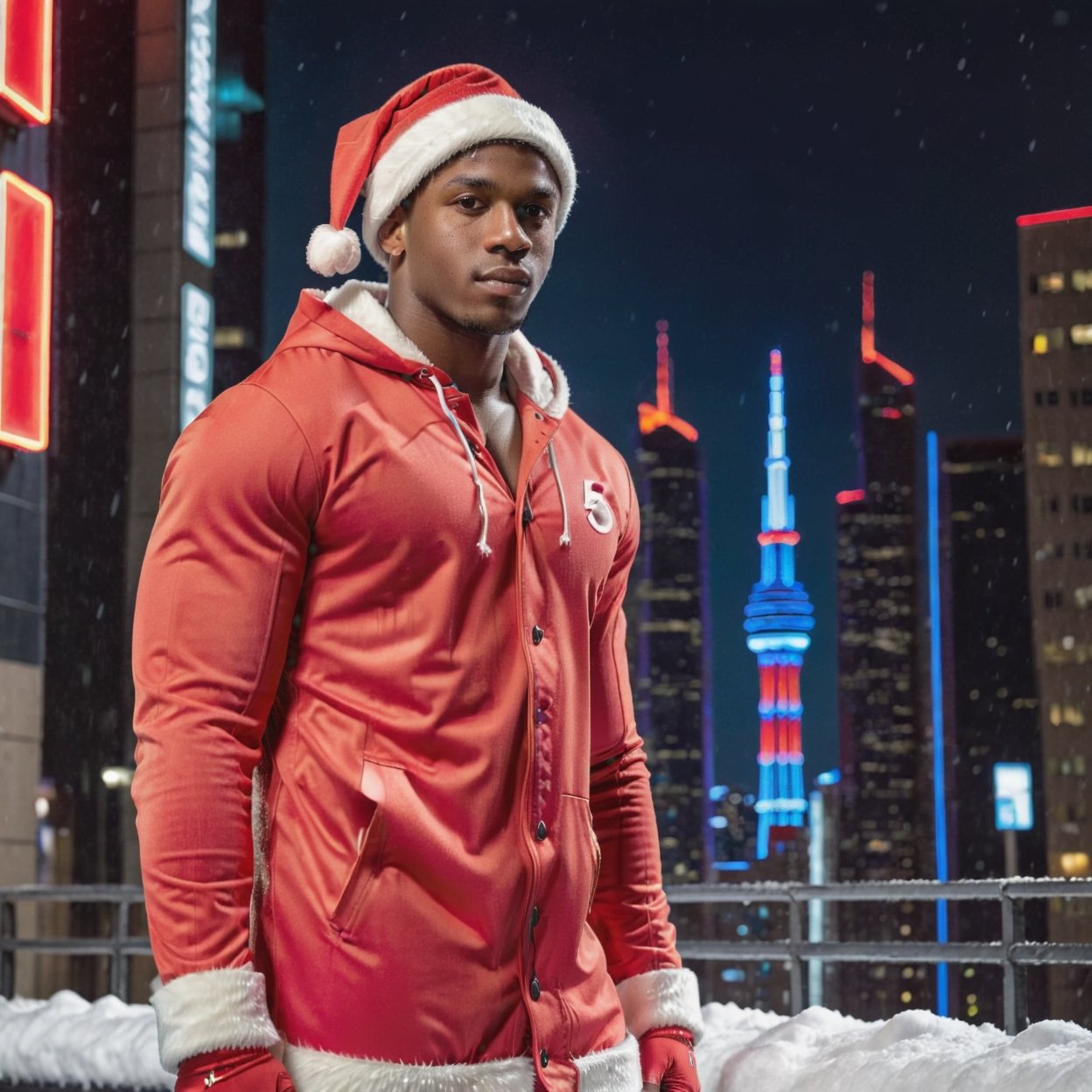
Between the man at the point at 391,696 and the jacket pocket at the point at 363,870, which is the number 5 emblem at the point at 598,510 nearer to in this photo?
the man at the point at 391,696

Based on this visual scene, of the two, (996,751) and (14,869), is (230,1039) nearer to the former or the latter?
(14,869)

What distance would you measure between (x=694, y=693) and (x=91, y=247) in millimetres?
160106

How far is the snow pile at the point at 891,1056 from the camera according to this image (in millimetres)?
3994

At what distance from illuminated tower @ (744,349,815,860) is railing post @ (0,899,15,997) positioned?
90.7 metres

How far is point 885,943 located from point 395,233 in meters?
5.16

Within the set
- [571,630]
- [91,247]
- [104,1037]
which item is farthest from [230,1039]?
[91,247]

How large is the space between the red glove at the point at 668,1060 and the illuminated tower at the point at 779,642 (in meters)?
97.0

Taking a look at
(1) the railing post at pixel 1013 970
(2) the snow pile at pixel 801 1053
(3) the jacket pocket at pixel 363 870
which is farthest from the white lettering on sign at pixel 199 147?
(3) the jacket pocket at pixel 363 870

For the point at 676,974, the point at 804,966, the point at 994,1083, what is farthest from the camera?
the point at 804,966

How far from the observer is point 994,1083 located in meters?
4.02

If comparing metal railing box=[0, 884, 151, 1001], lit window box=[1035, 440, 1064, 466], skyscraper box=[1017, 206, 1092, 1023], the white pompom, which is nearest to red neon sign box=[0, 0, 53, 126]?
metal railing box=[0, 884, 151, 1001]

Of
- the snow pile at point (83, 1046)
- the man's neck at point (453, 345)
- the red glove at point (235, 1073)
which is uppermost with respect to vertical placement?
the man's neck at point (453, 345)

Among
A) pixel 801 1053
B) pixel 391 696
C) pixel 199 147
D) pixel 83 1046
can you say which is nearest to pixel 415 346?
pixel 391 696

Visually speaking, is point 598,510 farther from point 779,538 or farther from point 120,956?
point 779,538
